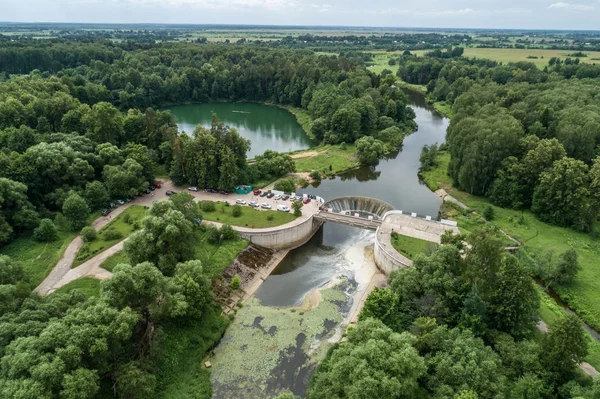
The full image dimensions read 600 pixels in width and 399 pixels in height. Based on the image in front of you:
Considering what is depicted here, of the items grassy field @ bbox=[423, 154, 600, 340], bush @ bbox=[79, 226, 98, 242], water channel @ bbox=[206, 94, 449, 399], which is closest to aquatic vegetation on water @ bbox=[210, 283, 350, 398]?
water channel @ bbox=[206, 94, 449, 399]

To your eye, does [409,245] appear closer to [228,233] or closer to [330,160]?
[228,233]

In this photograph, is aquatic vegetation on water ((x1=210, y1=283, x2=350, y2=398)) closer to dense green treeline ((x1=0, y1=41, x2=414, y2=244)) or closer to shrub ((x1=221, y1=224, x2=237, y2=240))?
shrub ((x1=221, y1=224, x2=237, y2=240))

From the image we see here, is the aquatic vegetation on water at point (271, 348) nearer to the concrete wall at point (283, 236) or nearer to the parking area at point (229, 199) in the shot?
the concrete wall at point (283, 236)

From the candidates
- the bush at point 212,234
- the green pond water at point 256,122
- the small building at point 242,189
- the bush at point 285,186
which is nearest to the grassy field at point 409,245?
the bush at point 285,186

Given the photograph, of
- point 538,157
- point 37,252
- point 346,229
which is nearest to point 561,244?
point 538,157

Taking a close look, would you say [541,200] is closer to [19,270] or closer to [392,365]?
[392,365]

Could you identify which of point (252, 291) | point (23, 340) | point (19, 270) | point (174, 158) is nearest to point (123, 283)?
point (23, 340)
